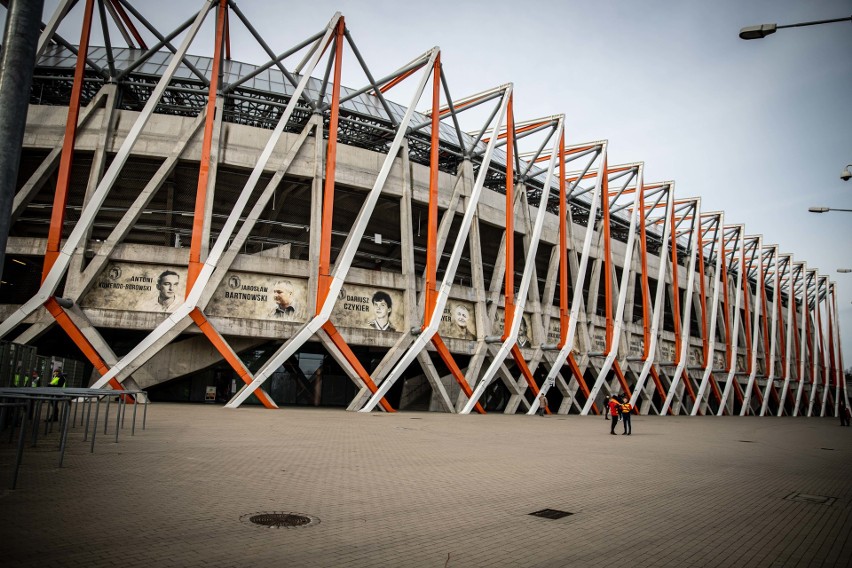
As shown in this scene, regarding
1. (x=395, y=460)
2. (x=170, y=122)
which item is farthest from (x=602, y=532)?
(x=170, y=122)

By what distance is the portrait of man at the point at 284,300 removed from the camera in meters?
20.5

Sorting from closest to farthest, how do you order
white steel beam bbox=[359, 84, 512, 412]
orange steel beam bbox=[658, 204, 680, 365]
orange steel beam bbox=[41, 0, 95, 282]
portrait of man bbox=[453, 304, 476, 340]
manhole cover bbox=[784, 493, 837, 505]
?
1. manhole cover bbox=[784, 493, 837, 505]
2. orange steel beam bbox=[41, 0, 95, 282]
3. white steel beam bbox=[359, 84, 512, 412]
4. portrait of man bbox=[453, 304, 476, 340]
5. orange steel beam bbox=[658, 204, 680, 365]

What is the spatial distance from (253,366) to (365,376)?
8583mm

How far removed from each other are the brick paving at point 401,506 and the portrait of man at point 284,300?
32.9 feet

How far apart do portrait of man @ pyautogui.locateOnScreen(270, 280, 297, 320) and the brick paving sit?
10.0 meters

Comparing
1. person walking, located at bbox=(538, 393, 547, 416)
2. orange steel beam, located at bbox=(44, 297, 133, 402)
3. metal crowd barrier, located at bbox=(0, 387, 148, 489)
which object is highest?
orange steel beam, located at bbox=(44, 297, 133, 402)

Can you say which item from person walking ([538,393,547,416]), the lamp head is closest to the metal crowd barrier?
the lamp head

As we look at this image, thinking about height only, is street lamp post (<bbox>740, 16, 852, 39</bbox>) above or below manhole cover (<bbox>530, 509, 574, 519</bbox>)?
above

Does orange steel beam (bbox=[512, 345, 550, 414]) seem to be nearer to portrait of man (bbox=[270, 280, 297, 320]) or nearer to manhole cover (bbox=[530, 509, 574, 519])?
portrait of man (bbox=[270, 280, 297, 320])

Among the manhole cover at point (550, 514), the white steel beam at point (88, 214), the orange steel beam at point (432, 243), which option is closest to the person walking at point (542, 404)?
the orange steel beam at point (432, 243)

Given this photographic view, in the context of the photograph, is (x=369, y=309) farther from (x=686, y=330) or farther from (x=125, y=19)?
(x=686, y=330)

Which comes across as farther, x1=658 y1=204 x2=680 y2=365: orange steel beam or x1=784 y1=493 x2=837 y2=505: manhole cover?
x1=658 y1=204 x2=680 y2=365: orange steel beam

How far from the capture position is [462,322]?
24719 mm

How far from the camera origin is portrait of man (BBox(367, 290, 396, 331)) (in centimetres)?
2202
